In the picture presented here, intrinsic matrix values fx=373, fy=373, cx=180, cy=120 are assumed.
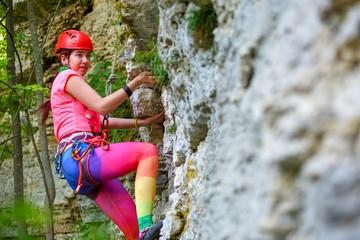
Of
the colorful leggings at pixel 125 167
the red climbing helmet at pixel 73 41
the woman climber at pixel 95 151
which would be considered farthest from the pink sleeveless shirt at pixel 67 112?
the red climbing helmet at pixel 73 41

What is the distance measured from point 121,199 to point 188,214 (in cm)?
74

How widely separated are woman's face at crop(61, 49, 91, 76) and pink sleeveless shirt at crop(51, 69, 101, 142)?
0.79ft

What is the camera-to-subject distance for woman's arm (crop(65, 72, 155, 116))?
105 inches

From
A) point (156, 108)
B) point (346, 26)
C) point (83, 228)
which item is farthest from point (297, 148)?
point (83, 228)

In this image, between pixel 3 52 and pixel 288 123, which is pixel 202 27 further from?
pixel 3 52

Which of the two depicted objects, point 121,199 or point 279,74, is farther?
point 121,199

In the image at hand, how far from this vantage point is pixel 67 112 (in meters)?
2.82

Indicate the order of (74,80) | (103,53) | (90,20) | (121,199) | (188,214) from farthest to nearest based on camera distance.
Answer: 1. (90,20)
2. (103,53)
3. (121,199)
4. (74,80)
5. (188,214)

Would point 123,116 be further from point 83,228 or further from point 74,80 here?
point 83,228

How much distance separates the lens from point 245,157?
4.41 feet

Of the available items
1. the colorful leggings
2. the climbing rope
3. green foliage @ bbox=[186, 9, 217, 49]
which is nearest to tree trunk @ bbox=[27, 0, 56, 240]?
the climbing rope

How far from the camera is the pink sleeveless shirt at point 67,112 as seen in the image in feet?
9.14

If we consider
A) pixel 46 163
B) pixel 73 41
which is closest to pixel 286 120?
pixel 73 41

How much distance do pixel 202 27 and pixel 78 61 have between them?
1520 millimetres
